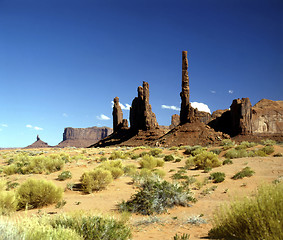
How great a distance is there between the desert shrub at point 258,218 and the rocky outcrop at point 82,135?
17928cm

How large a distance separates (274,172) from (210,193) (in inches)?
220

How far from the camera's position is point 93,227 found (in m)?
3.73

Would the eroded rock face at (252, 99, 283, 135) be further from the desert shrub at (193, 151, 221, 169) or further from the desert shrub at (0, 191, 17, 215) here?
the desert shrub at (0, 191, 17, 215)

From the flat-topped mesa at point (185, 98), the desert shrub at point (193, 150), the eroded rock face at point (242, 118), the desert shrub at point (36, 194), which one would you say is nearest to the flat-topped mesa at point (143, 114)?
the flat-topped mesa at point (185, 98)

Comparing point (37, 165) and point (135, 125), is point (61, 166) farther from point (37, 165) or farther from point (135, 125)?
point (135, 125)

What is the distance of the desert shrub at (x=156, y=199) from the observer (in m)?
6.87

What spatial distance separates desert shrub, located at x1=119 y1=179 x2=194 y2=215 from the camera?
6.87 metres

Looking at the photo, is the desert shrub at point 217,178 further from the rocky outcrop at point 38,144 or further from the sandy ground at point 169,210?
the rocky outcrop at point 38,144

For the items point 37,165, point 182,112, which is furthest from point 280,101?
point 37,165

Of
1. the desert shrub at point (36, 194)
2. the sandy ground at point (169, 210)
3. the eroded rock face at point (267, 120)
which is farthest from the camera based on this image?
the eroded rock face at point (267, 120)

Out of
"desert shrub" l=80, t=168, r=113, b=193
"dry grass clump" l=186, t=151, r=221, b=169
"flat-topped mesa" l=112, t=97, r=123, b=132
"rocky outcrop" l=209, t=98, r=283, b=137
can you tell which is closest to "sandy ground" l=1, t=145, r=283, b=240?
"desert shrub" l=80, t=168, r=113, b=193

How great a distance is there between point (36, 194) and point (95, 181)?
2874 mm

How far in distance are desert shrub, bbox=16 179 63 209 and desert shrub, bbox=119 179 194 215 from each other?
2.79 m

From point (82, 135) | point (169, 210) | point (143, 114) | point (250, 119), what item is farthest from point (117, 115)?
point (169, 210)
